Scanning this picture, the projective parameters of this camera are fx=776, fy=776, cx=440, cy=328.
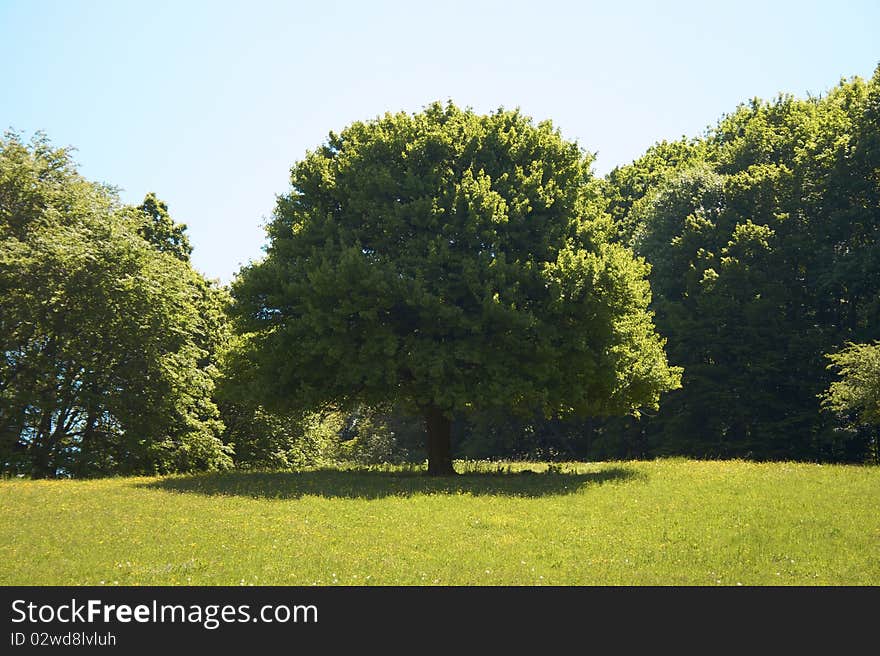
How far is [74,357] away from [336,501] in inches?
767

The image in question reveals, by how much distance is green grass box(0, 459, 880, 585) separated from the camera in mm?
13641

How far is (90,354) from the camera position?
3600 centimetres

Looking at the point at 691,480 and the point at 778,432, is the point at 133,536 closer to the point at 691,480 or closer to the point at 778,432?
the point at 691,480

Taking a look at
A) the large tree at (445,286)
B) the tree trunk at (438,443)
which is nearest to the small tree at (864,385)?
the large tree at (445,286)

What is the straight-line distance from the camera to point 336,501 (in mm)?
22406

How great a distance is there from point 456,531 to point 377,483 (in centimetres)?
1018

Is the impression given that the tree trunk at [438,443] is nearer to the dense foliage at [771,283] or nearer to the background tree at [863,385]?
the background tree at [863,385]

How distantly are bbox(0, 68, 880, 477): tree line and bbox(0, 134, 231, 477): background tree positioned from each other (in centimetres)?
11

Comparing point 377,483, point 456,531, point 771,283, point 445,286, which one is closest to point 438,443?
point 377,483

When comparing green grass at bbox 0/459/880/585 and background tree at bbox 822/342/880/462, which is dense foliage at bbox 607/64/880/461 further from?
green grass at bbox 0/459/880/585
